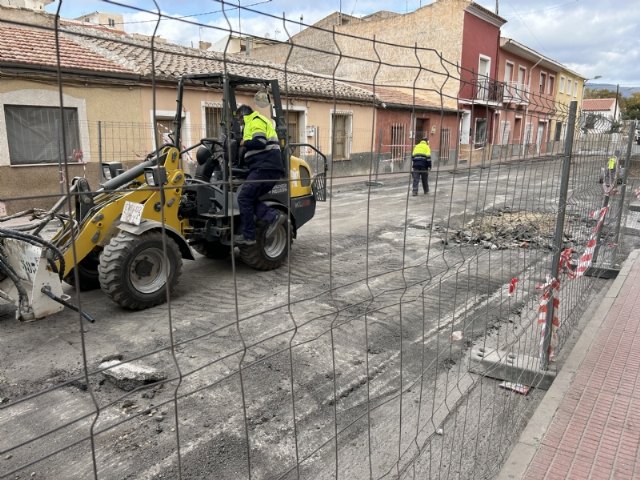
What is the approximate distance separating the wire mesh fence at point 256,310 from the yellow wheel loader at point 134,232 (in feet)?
0.08

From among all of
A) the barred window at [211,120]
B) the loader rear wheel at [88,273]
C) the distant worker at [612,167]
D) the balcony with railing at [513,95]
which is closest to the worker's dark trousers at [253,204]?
the loader rear wheel at [88,273]

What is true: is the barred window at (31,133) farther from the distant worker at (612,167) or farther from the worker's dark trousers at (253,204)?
the distant worker at (612,167)

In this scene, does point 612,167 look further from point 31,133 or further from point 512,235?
point 31,133

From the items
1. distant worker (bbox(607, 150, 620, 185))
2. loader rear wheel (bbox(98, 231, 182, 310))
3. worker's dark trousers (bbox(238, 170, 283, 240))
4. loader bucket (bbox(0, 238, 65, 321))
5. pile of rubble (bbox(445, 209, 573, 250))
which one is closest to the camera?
loader bucket (bbox(0, 238, 65, 321))

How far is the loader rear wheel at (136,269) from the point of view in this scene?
4.50 m

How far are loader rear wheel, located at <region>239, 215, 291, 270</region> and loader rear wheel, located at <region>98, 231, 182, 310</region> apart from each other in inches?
44.1

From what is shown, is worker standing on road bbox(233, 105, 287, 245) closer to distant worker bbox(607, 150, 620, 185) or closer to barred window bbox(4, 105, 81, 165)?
barred window bbox(4, 105, 81, 165)

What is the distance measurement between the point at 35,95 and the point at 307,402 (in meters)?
5.59

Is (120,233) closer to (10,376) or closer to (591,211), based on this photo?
(10,376)

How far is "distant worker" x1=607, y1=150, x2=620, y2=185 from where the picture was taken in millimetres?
6973

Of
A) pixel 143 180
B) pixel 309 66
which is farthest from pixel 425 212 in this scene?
pixel 309 66

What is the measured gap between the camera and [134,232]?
457cm

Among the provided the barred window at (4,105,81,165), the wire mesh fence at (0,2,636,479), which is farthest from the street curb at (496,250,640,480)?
the barred window at (4,105,81,165)

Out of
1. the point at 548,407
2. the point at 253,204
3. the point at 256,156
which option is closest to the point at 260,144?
the point at 256,156
